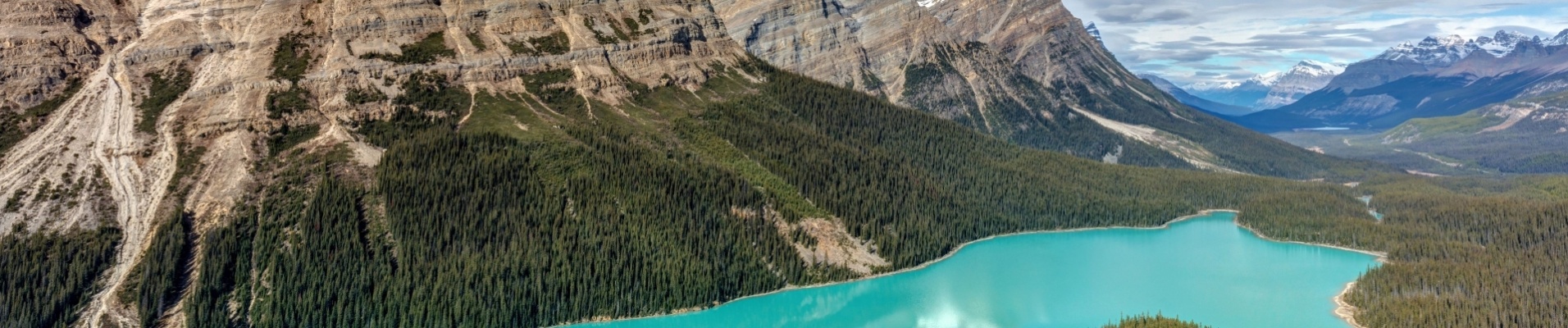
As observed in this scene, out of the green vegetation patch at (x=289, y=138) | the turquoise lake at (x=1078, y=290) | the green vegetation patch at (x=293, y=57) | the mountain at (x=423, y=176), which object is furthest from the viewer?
the green vegetation patch at (x=293, y=57)

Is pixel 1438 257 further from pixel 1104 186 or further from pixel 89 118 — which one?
pixel 89 118

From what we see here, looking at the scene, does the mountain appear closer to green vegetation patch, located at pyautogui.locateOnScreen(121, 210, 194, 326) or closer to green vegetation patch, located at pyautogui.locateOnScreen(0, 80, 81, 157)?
green vegetation patch, located at pyautogui.locateOnScreen(121, 210, 194, 326)

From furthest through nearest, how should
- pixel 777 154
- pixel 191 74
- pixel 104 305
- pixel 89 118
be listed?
pixel 777 154, pixel 191 74, pixel 89 118, pixel 104 305

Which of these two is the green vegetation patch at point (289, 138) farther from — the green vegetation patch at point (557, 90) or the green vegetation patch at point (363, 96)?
the green vegetation patch at point (557, 90)

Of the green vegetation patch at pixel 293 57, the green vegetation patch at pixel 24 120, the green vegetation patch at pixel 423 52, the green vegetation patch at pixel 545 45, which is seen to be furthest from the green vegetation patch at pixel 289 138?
the green vegetation patch at pixel 545 45

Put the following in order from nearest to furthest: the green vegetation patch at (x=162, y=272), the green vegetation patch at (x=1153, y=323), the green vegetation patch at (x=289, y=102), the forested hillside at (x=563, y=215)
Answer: the green vegetation patch at (x=1153, y=323)
the green vegetation patch at (x=162, y=272)
the forested hillside at (x=563, y=215)
the green vegetation patch at (x=289, y=102)

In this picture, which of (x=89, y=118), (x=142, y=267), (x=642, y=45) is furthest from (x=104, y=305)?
(x=642, y=45)

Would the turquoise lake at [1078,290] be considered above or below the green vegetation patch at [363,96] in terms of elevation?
below
